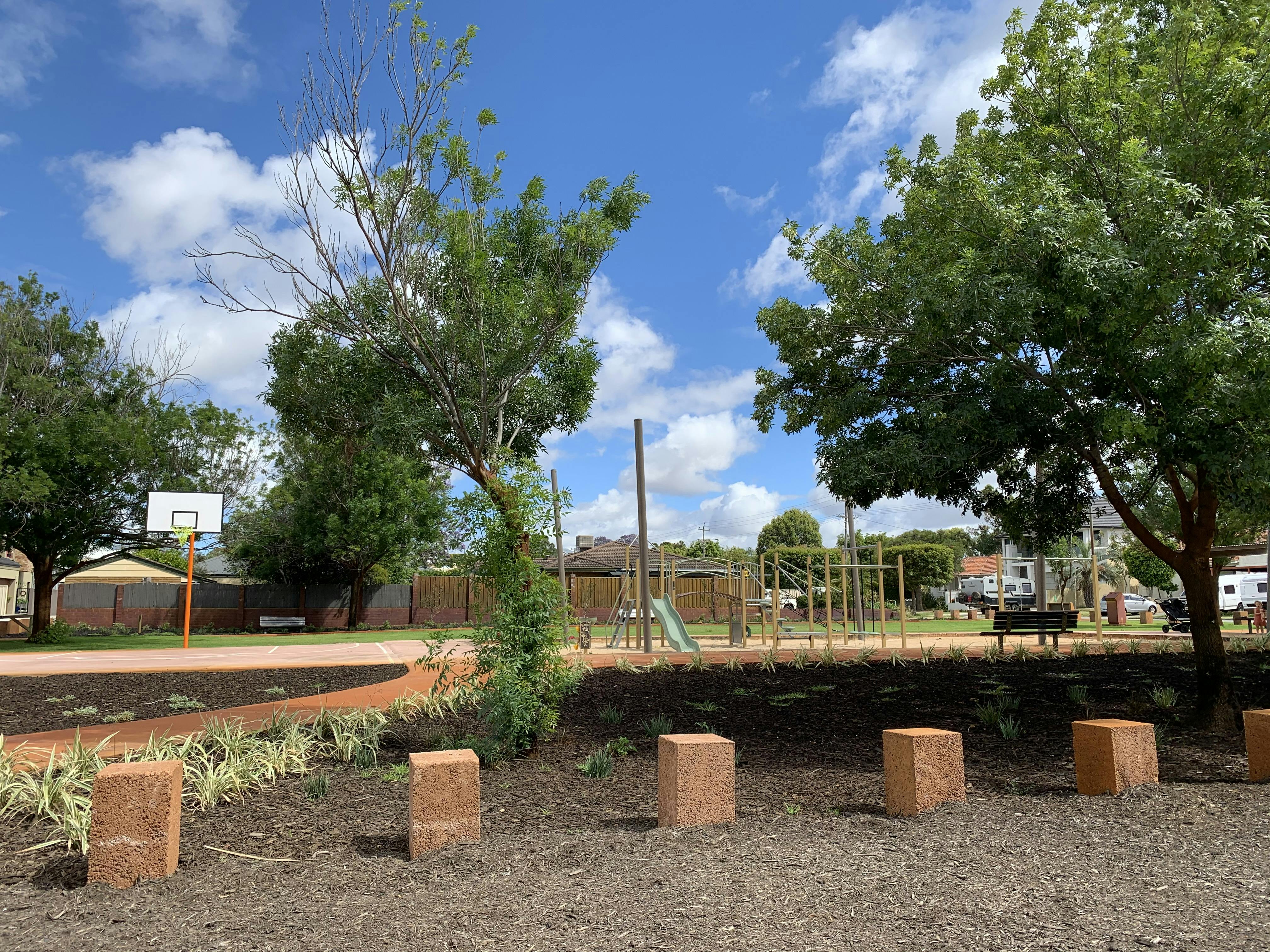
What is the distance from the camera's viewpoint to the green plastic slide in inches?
563

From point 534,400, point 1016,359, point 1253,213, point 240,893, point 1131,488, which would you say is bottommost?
point 240,893

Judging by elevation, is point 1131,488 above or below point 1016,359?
below

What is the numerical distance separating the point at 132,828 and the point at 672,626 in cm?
1150

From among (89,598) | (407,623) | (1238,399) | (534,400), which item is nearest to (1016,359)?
(1238,399)

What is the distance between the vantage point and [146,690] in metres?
9.43

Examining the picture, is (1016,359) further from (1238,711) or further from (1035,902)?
(1035,902)

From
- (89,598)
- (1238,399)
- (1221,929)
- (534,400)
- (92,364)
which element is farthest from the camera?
(89,598)

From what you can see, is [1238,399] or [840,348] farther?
[840,348]

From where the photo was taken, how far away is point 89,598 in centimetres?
2956

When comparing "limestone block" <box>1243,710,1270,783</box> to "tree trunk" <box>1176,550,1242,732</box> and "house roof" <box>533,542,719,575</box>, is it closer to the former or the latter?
"tree trunk" <box>1176,550,1242,732</box>

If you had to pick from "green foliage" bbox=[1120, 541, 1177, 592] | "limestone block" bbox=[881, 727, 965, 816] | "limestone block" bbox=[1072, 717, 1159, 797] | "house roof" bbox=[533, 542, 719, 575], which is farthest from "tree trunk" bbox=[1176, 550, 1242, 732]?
"green foliage" bbox=[1120, 541, 1177, 592]

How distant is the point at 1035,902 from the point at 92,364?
78.1 feet

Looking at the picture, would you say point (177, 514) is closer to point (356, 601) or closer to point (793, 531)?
point (356, 601)

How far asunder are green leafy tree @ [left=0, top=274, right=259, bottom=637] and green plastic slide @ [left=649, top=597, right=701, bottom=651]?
1283 cm
